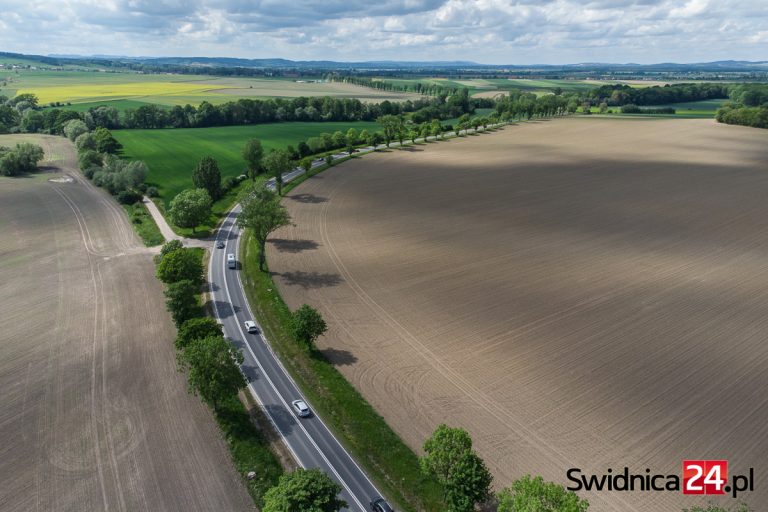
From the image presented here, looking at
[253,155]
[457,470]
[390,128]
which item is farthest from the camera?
[390,128]

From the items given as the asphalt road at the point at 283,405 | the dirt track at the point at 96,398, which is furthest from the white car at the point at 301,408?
the dirt track at the point at 96,398

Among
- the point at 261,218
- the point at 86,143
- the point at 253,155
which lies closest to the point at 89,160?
the point at 86,143

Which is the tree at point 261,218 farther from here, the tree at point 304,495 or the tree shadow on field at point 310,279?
the tree at point 304,495

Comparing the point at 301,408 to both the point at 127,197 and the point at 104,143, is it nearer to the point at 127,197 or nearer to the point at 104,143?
the point at 127,197

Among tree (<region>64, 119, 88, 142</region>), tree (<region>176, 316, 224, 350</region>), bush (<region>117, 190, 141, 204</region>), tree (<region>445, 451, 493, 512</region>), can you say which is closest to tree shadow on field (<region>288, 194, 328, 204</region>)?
bush (<region>117, 190, 141, 204</region>)

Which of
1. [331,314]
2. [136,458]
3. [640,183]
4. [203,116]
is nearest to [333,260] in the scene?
[331,314]

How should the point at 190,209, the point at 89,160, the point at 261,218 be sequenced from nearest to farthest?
the point at 261,218, the point at 190,209, the point at 89,160
